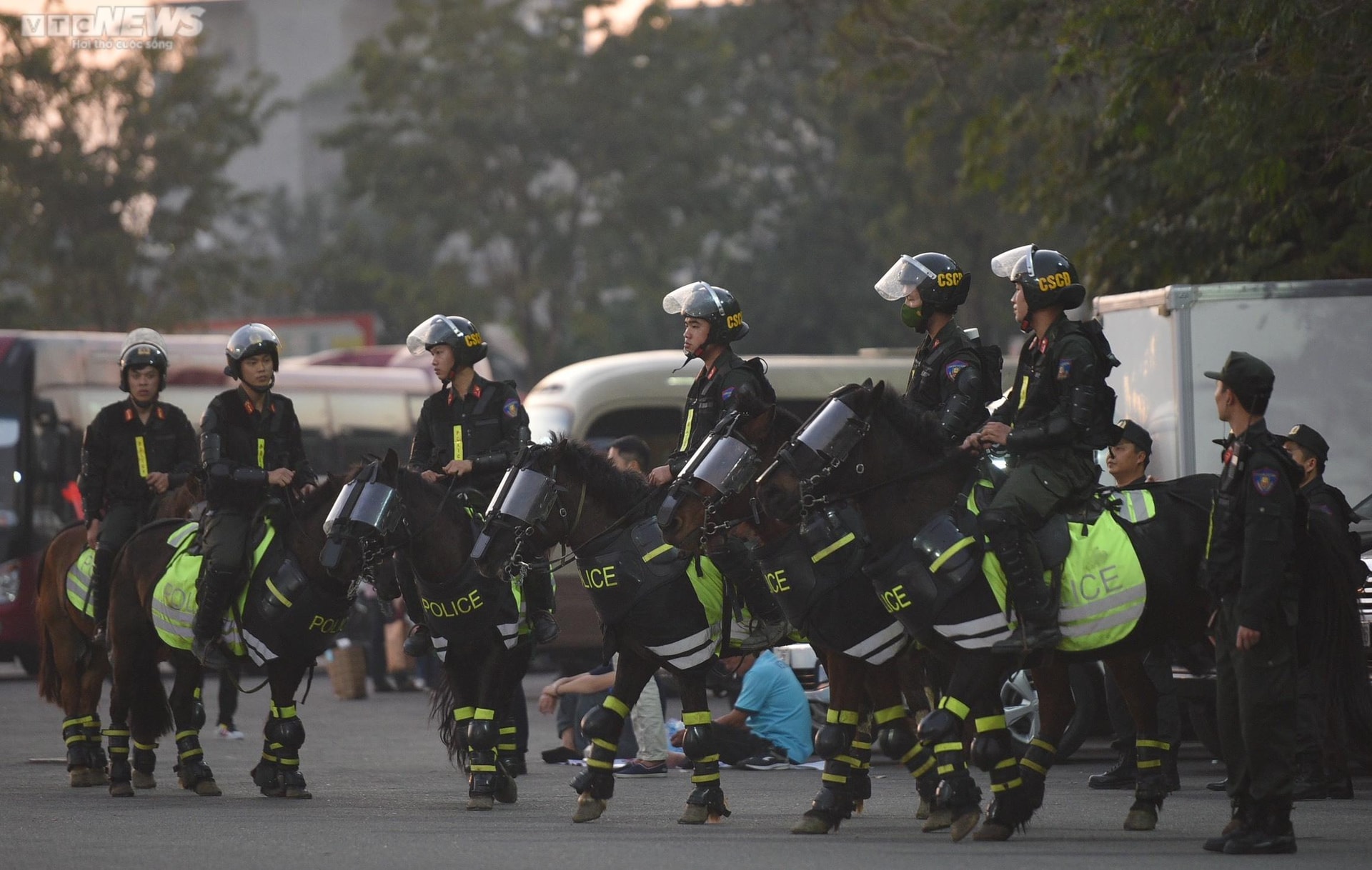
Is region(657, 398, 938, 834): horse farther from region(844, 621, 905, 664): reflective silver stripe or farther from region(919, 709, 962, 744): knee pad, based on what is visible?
region(919, 709, 962, 744): knee pad

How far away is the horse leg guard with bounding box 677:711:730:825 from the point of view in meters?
10.6

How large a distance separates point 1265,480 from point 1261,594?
491mm

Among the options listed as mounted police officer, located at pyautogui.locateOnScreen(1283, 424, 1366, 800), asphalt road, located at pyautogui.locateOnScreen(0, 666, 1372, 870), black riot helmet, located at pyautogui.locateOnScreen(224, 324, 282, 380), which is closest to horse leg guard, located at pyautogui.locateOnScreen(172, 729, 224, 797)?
asphalt road, located at pyautogui.locateOnScreen(0, 666, 1372, 870)

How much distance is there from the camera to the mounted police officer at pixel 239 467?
12086 mm

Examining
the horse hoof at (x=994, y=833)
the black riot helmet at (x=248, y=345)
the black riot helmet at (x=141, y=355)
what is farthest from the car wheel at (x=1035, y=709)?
the black riot helmet at (x=141, y=355)

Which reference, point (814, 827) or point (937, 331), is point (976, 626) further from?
point (937, 331)

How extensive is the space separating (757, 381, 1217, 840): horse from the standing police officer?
2.66 ft

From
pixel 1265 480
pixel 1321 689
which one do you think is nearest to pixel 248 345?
pixel 1265 480

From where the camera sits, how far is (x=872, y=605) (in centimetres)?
1027

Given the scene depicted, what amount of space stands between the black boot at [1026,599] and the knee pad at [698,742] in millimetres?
1686

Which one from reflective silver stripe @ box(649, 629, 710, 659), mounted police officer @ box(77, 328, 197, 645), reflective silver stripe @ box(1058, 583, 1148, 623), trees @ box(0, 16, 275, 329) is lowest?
reflective silver stripe @ box(649, 629, 710, 659)

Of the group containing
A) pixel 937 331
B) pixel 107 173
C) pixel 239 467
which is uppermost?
pixel 107 173

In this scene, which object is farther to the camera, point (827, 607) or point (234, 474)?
point (234, 474)

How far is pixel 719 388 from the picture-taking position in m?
11.1
